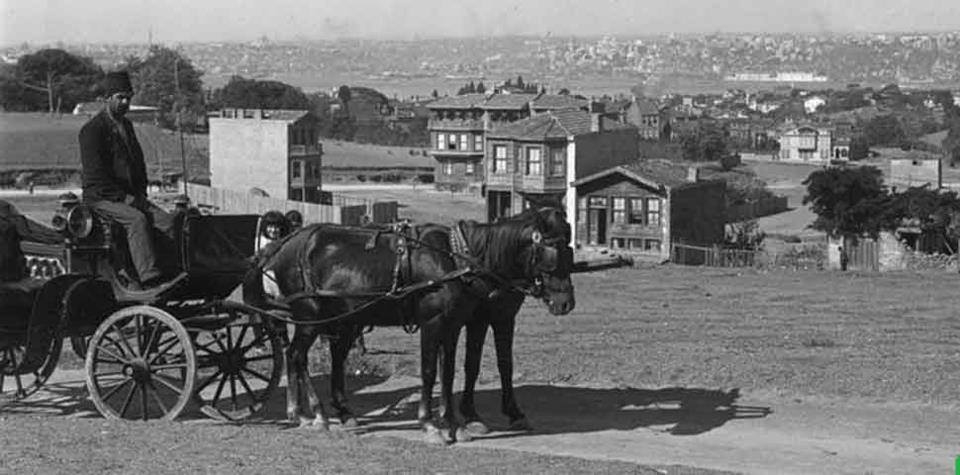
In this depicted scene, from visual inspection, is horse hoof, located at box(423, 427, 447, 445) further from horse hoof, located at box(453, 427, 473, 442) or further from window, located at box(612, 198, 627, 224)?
window, located at box(612, 198, 627, 224)

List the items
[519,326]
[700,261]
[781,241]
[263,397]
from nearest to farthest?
[263,397] < [519,326] < [700,261] < [781,241]

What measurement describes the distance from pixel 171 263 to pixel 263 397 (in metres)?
1.64

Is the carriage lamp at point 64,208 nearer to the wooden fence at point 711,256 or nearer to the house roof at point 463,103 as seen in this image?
the wooden fence at point 711,256

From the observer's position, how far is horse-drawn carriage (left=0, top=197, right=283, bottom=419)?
14.3 meters

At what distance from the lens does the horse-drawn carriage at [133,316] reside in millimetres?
14266

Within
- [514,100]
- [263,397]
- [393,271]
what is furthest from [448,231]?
[514,100]

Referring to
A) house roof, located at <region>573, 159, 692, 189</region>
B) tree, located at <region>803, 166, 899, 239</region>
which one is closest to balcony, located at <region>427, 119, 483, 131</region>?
tree, located at <region>803, 166, 899, 239</region>

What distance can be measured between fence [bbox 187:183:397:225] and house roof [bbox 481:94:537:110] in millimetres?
28843

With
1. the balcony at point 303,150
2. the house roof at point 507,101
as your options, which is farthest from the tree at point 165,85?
the balcony at point 303,150

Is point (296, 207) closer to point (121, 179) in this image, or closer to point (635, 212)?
point (635, 212)

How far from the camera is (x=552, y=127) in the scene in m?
63.8

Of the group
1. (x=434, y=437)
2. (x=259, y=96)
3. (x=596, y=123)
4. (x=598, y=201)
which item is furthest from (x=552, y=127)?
(x=259, y=96)

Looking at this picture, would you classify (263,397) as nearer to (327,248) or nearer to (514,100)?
(327,248)

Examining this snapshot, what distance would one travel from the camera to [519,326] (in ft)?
72.7
